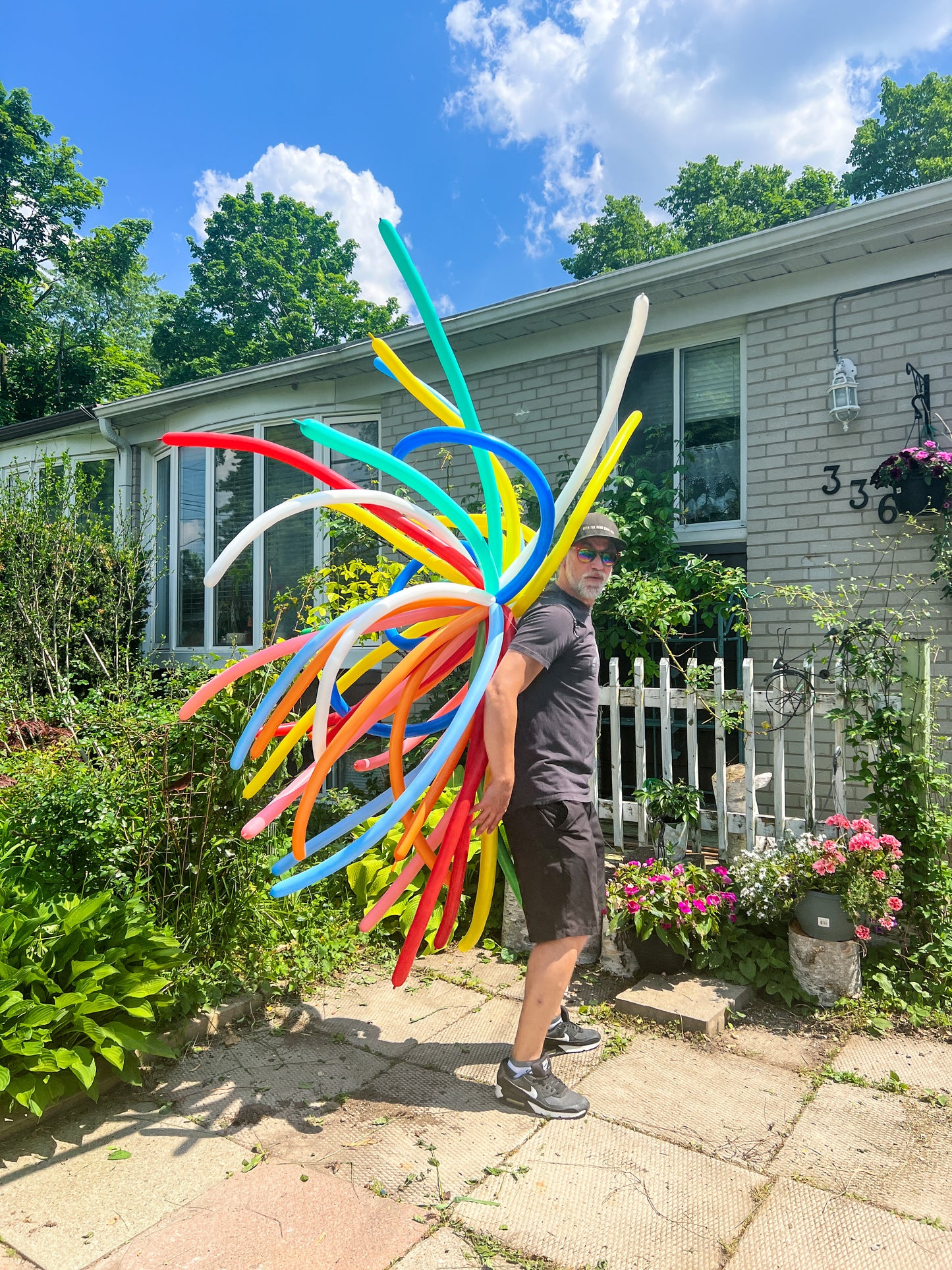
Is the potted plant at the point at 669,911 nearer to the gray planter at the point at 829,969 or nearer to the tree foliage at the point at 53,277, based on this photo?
the gray planter at the point at 829,969

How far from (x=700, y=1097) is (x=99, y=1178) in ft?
6.17

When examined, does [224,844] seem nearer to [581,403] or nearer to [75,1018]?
[75,1018]

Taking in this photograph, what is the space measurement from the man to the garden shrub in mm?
1244

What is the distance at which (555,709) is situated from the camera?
9.40ft

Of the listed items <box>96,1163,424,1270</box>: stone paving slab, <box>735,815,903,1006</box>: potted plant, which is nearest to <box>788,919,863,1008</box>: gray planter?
<box>735,815,903,1006</box>: potted plant

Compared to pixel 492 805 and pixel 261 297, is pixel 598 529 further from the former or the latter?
pixel 261 297

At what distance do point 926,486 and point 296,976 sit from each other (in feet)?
14.3

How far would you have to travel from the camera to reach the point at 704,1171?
7.80 feet

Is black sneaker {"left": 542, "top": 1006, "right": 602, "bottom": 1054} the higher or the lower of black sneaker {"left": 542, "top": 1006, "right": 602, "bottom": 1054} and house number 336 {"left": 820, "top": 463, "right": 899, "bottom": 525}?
the lower

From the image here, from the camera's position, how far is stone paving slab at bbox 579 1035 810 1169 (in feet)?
8.34

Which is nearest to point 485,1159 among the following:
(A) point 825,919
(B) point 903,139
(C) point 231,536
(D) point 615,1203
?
(D) point 615,1203

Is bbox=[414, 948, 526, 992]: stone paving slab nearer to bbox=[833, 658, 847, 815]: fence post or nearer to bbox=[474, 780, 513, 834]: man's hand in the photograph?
bbox=[474, 780, 513, 834]: man's hand

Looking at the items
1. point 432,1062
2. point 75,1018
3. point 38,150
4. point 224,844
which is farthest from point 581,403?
point 38,150

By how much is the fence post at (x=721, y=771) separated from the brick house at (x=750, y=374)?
5.61ft
